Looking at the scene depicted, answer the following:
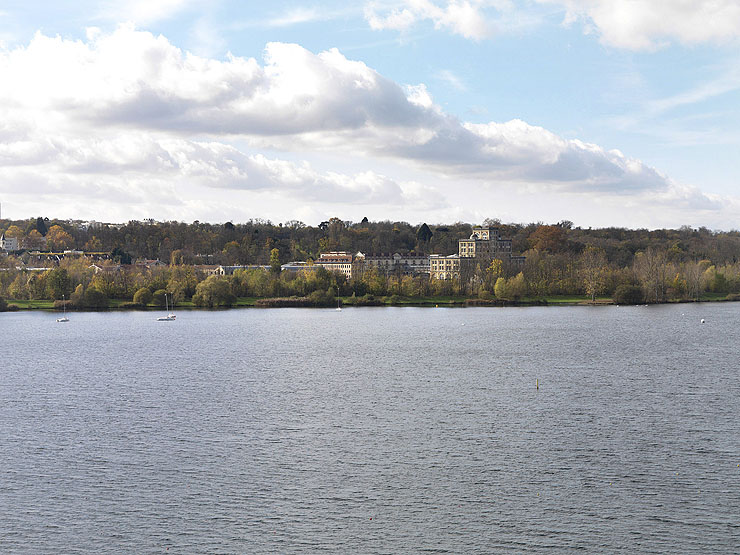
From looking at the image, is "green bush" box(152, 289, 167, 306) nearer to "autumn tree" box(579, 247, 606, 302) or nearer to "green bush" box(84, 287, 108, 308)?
"green bush" box(84, 287, 108, 308)

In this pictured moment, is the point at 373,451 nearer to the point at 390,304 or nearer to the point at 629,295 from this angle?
the point at 390,304

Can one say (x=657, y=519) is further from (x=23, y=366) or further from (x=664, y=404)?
(x=23, y=366)

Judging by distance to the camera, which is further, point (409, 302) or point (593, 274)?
point (593, 274)

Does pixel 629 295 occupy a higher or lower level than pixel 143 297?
lower

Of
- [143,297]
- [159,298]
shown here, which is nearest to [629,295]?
[159,298]

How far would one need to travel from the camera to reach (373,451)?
1432 inches

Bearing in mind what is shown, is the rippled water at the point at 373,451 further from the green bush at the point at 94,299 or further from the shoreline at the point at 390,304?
the shoreline at the point at 390,304

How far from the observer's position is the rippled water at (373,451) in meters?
26.8

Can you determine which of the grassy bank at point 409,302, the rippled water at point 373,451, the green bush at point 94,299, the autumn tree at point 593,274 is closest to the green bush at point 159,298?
the grassy bank at point 409,302

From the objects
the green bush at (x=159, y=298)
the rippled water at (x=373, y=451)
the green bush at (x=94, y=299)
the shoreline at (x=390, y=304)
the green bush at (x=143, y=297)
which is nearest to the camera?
the rippled water at (x=373, y=451)

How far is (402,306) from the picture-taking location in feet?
511

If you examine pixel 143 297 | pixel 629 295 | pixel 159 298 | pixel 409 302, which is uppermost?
pixel 143 297

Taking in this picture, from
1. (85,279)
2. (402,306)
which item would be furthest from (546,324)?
(85,279)

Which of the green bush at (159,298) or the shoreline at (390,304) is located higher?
the green bush at (159,298)
